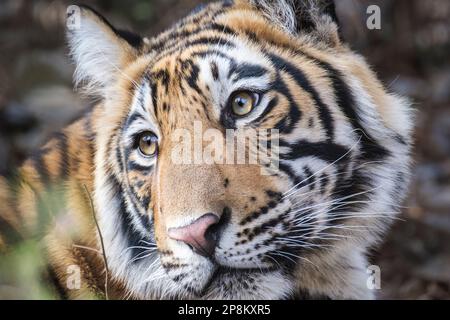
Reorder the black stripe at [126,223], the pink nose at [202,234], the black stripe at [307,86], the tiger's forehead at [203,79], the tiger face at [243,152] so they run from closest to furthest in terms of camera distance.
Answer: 1. the pink nose at [202,234]
2. the tiger face at [243,152]
3. the tiger's forehead at [203,79]
4. the black stripe at [307,86]
5. the black stripe at [126,223]

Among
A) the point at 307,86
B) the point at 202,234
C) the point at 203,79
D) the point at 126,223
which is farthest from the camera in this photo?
the point at 126,223

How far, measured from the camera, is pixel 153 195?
271 cm

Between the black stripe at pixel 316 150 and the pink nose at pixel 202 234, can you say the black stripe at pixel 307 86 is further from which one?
the pink nose at pixel 202 234

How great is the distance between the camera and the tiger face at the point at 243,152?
2.52 meters

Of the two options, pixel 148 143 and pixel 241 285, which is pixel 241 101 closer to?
pixel 148 143

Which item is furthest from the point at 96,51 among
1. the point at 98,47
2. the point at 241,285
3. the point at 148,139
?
the point at 241,285

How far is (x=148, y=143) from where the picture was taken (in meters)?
2.80

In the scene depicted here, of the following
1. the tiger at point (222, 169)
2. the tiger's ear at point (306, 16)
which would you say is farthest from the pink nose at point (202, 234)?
the tiger's ear at point (306, 16)

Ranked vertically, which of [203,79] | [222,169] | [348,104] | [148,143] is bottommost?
[222,169]

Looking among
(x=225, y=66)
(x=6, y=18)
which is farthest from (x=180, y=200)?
(x=6, y=18)

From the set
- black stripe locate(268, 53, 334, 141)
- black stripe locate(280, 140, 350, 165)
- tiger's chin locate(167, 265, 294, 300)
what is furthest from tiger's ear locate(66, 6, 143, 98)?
tiger's chin locate(167, 265, 294, 300)

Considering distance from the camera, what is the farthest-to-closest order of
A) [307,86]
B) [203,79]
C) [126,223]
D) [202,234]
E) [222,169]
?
[126,223] < [307,86] < [203,79] < [222,169] < [202,234]

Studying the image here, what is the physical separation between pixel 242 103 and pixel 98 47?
0.80 m

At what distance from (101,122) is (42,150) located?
41 cm
